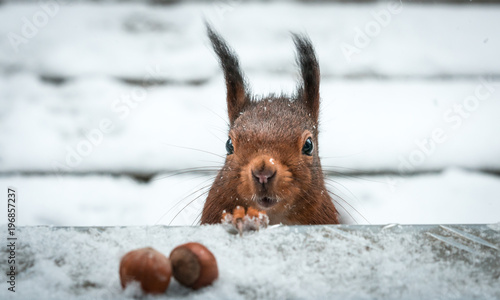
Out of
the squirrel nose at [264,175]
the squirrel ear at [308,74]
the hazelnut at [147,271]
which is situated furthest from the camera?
the squirrel ear at [308,74]

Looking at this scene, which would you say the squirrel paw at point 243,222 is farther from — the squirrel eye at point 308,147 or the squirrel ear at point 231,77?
the squirrel ear at point 231,77

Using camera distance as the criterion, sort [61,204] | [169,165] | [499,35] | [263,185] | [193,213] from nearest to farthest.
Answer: [263,185], [193,213], [61,204], [169,165], [499,35]

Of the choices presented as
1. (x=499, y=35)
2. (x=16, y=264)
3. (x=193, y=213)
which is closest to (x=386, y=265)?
(x=16, y=264)

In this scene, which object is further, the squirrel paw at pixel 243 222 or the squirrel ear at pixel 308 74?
the squirrel ear at pixel 308 74

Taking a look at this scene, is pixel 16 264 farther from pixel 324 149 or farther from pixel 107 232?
pixel 324 149

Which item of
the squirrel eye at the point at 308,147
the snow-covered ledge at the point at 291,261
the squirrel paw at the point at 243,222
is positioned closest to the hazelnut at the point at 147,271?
the snow-covered ledge at the point at 291,261
